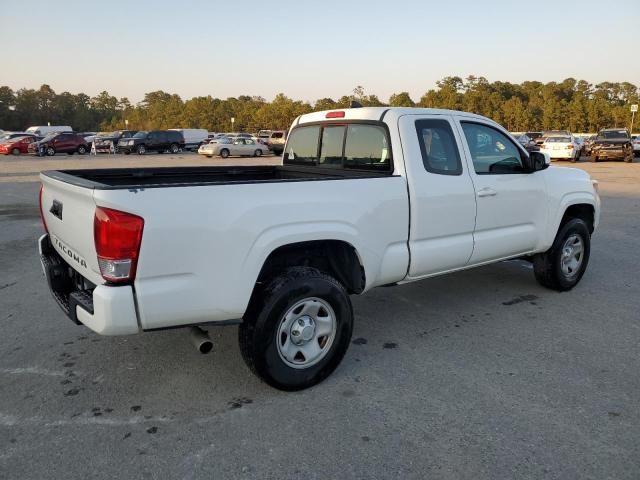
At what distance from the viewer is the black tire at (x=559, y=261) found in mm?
5391

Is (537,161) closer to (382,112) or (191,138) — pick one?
(382,112)

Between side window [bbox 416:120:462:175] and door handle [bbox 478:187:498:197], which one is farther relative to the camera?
door handle [bbox 478:187:498:197]

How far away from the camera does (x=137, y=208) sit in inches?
106

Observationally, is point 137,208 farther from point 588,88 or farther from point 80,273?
point 588,88

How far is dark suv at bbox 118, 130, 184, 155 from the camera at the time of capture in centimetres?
3556

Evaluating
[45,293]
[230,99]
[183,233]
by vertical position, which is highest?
[230,99]

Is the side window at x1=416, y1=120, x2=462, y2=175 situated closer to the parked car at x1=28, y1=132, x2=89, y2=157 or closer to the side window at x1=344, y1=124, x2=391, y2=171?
the side window at x1=344, y1=124, x2=391, y2=171

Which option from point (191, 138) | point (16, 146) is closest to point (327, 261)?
point (16, 146)

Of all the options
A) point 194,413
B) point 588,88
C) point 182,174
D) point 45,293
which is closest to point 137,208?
point 194,413

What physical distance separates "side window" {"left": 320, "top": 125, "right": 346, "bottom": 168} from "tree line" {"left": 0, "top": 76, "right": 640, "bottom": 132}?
2440 inches

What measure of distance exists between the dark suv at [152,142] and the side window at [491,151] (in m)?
34.2

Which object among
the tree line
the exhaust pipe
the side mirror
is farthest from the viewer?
the tree line

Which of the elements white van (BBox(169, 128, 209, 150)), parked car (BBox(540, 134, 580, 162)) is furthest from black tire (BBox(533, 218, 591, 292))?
white van (BBox(169, 128, 209, 150))

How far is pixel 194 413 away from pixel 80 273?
1.12m
